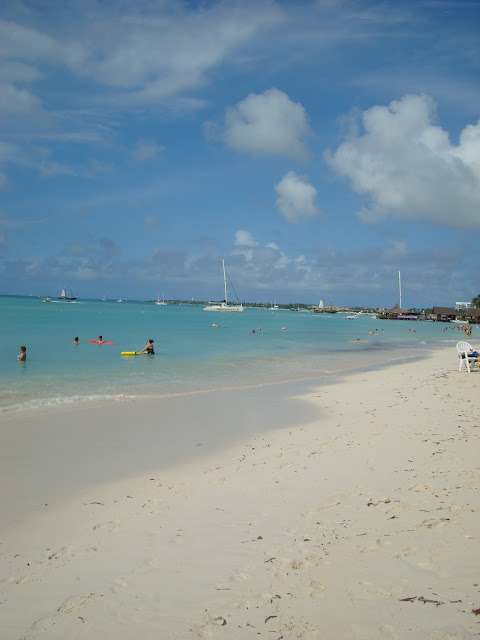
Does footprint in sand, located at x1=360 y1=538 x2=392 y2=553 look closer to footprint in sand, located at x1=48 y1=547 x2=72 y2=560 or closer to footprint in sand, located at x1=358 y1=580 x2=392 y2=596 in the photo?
footprint in sand, located at x1=358 y1=580 x2=392 y2=596

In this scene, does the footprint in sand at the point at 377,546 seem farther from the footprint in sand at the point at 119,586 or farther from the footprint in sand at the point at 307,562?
the footprint in sand at the point at 119,586

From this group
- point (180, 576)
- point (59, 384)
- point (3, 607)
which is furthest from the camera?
point (59, 384)

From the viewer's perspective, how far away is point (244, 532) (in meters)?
5.07

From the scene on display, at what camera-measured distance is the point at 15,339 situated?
119 ft

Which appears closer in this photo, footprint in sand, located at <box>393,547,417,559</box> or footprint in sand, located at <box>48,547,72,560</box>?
footprint in sand, located at <box>393,547,417,559</box>

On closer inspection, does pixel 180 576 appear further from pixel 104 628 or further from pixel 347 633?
pixel 347 633

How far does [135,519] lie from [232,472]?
7.04ft

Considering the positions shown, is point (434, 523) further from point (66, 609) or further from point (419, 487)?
point (66, 609)

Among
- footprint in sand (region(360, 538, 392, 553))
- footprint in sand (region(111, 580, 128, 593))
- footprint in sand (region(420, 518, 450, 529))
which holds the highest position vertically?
footprint in sand (region(420, 518, 450, 529))

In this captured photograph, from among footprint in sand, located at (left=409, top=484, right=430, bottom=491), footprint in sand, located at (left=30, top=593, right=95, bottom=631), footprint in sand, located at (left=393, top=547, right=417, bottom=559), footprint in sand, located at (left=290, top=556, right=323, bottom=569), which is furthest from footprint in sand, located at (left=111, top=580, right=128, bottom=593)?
footprint in sand, located at (left=409, top=484, right=430, bottom=491)

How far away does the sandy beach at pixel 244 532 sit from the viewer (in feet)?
11.8

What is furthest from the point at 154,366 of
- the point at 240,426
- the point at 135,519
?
the point at 135,519

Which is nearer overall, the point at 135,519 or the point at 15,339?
the point at 135,519

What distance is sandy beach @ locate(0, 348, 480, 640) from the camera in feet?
11.8
